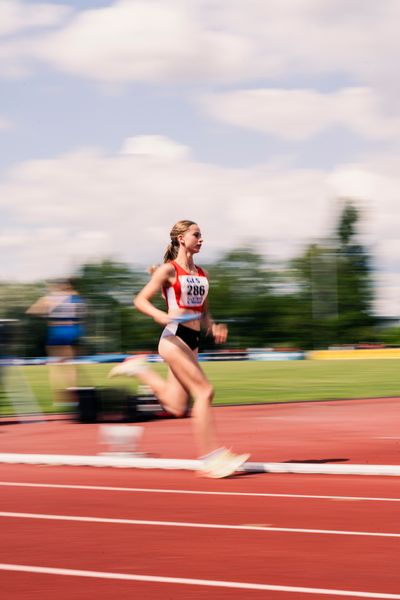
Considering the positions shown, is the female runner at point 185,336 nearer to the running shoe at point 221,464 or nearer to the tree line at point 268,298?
the running shoe at point 221,464

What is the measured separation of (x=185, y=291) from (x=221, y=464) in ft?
4.42

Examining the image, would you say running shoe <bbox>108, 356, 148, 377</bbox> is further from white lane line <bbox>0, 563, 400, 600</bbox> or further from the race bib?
white lane line <bbox>0, 563, 400, 600</bbox>

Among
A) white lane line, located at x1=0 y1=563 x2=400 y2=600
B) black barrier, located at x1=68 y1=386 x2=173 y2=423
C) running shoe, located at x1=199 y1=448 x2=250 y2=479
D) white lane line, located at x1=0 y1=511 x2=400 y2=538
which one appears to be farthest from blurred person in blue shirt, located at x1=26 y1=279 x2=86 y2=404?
white lane line, located at x1=0 y1=563 x2=400 y2=600

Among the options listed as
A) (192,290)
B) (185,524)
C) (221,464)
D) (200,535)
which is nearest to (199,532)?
(200,535)

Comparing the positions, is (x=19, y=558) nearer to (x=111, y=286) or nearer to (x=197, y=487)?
(x=197, y=487)

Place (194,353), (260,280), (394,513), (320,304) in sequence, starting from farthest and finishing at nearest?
(260,280) → (320,304) → (194,353) → (394,513)

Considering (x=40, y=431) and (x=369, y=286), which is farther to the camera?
(x=369, y=286)

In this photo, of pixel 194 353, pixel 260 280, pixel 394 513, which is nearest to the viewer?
pixel 394 513

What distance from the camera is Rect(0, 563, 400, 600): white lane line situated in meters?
5.01

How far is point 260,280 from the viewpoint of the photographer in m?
123

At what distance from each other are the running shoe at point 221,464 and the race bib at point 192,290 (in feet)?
3.82

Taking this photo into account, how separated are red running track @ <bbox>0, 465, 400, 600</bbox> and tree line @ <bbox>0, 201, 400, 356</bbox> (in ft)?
305

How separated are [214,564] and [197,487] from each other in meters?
2.82

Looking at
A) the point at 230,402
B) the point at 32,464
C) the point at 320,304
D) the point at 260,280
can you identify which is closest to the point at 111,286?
the point at 260,280
